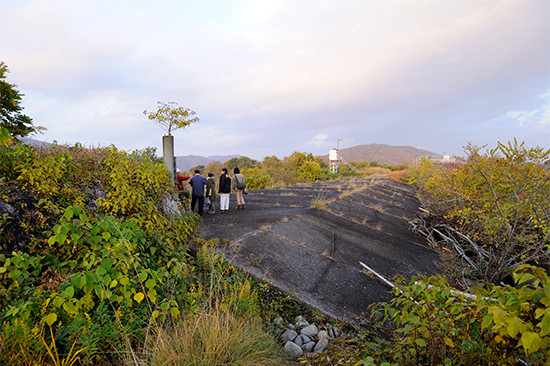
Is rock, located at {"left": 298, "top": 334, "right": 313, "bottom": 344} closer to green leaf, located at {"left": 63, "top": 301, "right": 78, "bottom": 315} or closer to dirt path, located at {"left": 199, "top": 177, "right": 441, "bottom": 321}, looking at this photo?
dirt path, located at {"left": 199, "top": 177, "right": 441, "bottom": 321}

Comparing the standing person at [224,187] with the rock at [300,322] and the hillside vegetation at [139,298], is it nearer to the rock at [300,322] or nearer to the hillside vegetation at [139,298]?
the hillside vegetation at [139,298]

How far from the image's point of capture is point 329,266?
5922mm

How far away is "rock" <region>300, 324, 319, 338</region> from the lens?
3.82 meters

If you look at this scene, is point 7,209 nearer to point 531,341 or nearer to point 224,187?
point 531,341

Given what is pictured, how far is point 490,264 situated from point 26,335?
7103 mm

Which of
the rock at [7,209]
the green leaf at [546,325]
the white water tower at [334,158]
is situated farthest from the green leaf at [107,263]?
the white water tower at [334,158]

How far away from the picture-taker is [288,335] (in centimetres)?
378

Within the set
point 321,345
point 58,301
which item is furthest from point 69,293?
point 321,345

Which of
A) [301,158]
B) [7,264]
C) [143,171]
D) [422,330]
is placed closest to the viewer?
[422,330]

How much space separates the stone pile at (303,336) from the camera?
138 inches

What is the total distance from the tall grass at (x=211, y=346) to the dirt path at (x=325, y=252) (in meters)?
1.55

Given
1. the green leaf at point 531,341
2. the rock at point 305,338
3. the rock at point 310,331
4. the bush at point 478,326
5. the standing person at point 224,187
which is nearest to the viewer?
the green leaf at point 531,341

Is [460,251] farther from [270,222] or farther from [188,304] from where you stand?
[188,304]

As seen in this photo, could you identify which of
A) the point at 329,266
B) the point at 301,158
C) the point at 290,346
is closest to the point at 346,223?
the point at 329,266
